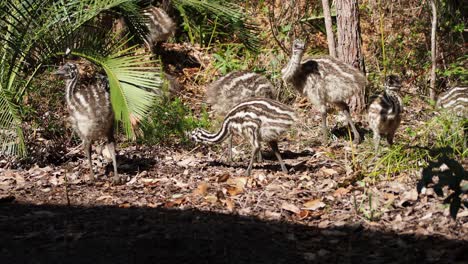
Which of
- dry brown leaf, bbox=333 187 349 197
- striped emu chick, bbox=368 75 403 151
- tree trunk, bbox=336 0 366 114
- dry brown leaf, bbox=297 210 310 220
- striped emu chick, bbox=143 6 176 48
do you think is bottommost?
dry brown leaf, bbox=297 210 310 220

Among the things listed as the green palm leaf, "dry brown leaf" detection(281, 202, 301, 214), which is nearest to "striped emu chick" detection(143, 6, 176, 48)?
the green palm leaf

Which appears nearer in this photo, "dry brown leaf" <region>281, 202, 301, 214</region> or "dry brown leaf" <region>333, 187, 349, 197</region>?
"dry brown leaf" <region>281, 202, 301, 214</region>

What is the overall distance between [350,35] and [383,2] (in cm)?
323

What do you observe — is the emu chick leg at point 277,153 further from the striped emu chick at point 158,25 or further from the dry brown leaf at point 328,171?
the striped emu chick at point 158,25

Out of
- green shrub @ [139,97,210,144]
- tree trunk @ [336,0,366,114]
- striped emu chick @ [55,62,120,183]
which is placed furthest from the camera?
tree trunk @ [336,0,366,114]

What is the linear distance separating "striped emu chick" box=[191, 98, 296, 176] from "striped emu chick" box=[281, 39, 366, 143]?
1.63 meters

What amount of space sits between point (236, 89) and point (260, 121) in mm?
1835

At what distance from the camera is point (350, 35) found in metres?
11.3

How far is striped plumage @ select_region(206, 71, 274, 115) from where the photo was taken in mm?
10727

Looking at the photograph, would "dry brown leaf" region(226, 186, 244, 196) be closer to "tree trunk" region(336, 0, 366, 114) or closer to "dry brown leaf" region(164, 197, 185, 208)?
"dry brown leaf" region(164, 197, 185, 208)

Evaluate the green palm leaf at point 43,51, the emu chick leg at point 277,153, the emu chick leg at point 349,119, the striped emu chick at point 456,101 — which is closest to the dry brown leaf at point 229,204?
the emu chick leg at point 277,153

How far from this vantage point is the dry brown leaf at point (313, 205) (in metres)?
7.97

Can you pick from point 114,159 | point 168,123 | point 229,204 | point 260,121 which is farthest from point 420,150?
point 168,123

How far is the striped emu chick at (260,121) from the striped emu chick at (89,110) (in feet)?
4.87
